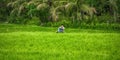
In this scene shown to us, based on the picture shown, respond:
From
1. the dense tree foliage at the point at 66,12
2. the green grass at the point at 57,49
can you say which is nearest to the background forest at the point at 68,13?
the dense tree foliage at the point at 66,12

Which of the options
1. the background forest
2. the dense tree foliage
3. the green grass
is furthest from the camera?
the dense tree foliage

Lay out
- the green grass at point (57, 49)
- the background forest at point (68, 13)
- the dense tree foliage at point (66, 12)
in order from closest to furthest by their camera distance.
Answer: the green grass at point (57, 49)
the background forest at point (68, 13)
the dense tree foliage at point (66, 12)

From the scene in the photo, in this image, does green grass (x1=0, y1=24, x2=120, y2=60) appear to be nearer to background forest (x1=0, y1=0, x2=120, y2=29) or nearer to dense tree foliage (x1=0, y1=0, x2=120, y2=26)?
background forest (x1=0, y1=0, x2=120, y2=29)

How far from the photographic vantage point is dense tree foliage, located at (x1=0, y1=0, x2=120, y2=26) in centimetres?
3356

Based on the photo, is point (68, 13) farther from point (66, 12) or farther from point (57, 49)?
point (57, 49)

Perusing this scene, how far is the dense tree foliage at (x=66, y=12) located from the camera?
3356cm

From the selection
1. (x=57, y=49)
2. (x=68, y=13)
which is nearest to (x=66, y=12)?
(x=68, y=13)

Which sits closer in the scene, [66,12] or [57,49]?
[57,49]

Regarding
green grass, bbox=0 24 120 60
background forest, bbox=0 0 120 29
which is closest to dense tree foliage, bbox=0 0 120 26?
background forest, bbox=0 0 120 29

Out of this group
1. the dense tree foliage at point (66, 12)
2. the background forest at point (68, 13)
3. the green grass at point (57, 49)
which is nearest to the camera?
the green grass at point (57, 49)

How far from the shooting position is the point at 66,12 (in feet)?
115

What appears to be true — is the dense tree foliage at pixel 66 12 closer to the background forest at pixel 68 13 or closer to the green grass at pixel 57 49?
the background forest at pixel 68 13

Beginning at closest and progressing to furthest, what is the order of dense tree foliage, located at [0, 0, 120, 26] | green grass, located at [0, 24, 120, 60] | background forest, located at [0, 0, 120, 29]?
green grass, located at [0, 24, 120, 60], background forest, located at [0, 0, 120, 29], dense tree foliage, located at [0, 0, 120, 26]

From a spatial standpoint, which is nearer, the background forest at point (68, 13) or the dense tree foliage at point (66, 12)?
the background forest at point (68, 13)
